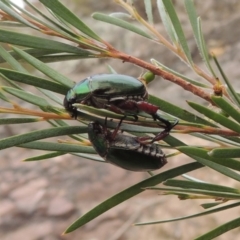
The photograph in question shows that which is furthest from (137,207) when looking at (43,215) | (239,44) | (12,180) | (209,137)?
(209,137)

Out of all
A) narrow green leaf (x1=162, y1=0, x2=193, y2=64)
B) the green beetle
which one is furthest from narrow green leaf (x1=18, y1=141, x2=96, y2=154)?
narrow green leaf (x1=162, y1=0, x2=193, y2=64)

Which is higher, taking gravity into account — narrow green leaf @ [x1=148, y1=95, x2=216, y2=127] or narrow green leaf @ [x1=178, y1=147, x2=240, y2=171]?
narrow green leaf @ [x1=148, y1=95, x2=216, y2=127]

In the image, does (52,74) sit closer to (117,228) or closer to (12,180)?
(117,228)

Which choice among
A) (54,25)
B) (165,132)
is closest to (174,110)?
(165,132)

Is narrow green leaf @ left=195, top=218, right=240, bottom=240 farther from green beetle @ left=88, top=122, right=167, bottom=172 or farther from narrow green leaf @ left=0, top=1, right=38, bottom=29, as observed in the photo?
narrow green leaf @ left=0, top=1, right=38, bottom=29

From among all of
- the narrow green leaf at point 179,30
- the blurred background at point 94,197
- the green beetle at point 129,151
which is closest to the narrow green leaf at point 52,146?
the green beetle at point 129,151

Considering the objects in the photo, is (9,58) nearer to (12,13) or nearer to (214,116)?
(12,13)

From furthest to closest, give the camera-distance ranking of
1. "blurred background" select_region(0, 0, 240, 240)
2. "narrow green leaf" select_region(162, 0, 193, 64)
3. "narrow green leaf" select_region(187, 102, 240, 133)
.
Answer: "blurred background" select_region(0, 0, 240, 240), "narrow green leaf" select_region(162, 0, 193, 64), "narrow green leaf" select_region(187, 102, 240, 133)
